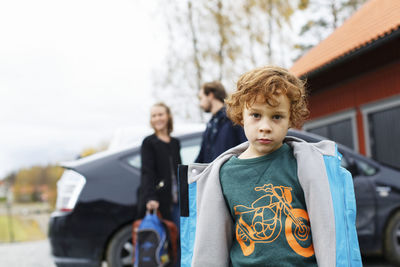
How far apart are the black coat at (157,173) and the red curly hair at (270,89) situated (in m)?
2.64

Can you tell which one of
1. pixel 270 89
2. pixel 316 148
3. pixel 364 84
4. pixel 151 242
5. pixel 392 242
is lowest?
pixel 392 242

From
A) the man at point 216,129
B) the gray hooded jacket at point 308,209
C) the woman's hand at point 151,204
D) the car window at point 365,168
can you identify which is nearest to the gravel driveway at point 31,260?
the car window at point 365,168

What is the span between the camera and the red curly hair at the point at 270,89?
5.71 ft

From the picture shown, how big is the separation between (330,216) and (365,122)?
9.46 metres

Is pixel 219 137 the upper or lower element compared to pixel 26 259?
upper

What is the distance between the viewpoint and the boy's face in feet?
5.65

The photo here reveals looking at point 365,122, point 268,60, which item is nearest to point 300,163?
point 365,122

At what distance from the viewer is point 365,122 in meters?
10.5

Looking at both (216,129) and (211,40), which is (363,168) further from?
(211,40)

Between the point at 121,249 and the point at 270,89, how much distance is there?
3.54m

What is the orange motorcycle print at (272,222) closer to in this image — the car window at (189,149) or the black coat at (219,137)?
the black coat at (219,137)

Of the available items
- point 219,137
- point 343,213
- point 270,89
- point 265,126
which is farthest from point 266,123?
point 219,137

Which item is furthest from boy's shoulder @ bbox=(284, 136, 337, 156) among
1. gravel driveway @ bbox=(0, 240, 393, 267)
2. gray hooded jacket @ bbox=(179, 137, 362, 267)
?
gravel driveway @ bbox=(0, 240, 393, 267)

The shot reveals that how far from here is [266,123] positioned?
171cm
